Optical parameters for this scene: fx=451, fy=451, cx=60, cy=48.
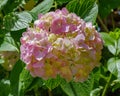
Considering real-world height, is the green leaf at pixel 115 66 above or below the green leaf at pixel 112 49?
below

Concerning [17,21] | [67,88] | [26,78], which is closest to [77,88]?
[67,88]

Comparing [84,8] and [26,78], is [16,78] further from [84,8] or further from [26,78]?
[84,8]

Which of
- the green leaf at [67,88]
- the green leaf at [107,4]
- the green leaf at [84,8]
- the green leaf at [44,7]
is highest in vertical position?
the green leaf at [44,7]

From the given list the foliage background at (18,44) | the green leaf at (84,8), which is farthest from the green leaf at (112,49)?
the green leaf at (84,8)

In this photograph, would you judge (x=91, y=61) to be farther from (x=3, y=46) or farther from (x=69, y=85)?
(x=3, y=46)

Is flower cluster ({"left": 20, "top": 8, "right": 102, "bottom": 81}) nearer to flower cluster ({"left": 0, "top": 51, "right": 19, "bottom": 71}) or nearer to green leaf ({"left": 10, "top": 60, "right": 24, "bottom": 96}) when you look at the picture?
green leaf ({"left": 10, "top": 60, "right": 24, "bottom": 96})

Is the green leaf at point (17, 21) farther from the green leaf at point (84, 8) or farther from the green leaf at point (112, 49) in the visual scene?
the green leaf at point (112, 49)
